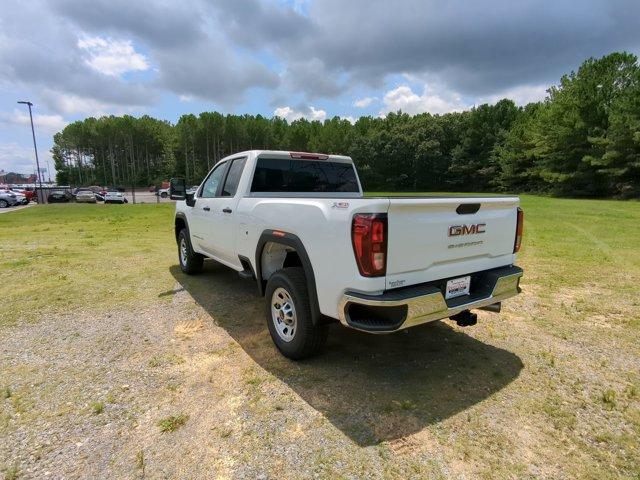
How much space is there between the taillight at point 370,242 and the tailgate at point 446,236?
0.19 ft

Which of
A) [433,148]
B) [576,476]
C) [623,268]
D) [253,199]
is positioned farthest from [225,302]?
[433,148]

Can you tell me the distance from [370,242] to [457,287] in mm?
1058

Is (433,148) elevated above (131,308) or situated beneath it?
elevated above

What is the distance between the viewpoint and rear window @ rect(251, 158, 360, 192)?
4.80 meters

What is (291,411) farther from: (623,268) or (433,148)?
(433,148)

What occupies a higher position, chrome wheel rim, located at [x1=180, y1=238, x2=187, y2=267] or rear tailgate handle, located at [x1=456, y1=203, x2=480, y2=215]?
rear tailgate handle, located at [x1=456, y1=203, x2=480, y2=215]

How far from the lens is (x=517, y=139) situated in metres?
44.3

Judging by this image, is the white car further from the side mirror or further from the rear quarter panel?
the rear quarter panel

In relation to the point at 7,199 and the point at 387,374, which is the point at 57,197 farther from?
the point at 387,374

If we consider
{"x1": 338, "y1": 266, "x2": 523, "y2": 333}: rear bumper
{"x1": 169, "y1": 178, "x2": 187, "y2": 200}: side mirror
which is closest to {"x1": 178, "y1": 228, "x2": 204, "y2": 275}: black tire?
{"x1": 169, "y1": 178, "x2": 187, "y2": 200}: side mirror

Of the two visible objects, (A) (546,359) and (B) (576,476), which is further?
(A) (546,359)

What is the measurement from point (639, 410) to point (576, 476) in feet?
3.58

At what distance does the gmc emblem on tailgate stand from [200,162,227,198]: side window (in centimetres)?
346

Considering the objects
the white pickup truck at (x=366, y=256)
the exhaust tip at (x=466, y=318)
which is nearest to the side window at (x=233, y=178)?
the white pickup truck at (x=366, y=256)
